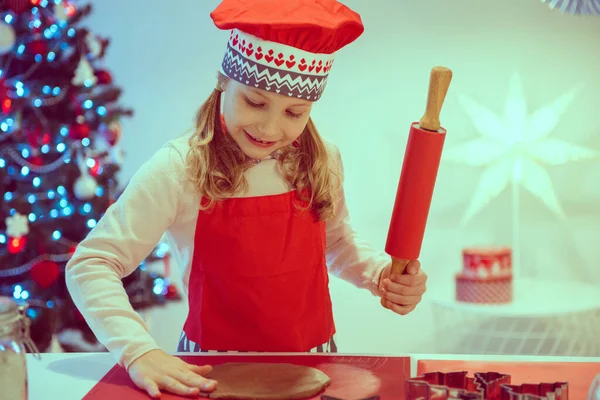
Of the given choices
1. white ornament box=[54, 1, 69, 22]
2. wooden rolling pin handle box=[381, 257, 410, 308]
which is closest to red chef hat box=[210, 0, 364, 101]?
wooden rolling pin handle box=[381, 257, 410, 308]

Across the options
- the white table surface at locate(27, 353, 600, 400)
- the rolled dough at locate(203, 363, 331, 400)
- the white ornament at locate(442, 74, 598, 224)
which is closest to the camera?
the rolled dough at locate(203, 363, 331, 400)

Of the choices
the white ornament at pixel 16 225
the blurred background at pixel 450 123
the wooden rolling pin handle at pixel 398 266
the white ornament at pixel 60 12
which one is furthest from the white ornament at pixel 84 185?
the wooden rolling pin handle at pixel 398 266

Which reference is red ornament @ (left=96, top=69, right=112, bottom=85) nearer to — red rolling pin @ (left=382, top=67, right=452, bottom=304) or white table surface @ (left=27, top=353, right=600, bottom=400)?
white table surface @ (left=27, top=353, right=600, bottom=400)

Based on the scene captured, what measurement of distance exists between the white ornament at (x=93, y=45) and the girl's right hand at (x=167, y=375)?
2.09 m

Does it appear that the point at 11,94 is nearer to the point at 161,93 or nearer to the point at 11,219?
the point at 11,219

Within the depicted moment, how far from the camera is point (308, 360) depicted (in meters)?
1.20

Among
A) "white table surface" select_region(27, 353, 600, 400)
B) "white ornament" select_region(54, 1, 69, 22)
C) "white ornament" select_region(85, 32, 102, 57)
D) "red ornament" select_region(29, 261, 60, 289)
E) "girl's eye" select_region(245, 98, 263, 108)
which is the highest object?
"white ornament" select_region(54, 1, 69, 22)

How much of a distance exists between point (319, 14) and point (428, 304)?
9.48 feet

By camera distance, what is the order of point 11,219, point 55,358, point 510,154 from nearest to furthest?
point 55,358, point 11,219, point 510,154

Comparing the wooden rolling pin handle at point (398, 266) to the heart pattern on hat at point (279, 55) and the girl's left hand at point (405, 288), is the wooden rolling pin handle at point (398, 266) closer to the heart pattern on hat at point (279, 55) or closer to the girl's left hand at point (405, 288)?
the girl's left hand at point (405, 288)

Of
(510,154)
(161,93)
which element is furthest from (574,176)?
(161,93)

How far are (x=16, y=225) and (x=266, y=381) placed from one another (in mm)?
1997

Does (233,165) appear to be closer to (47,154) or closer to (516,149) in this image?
(47,154)

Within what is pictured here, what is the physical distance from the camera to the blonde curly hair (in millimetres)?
1319
